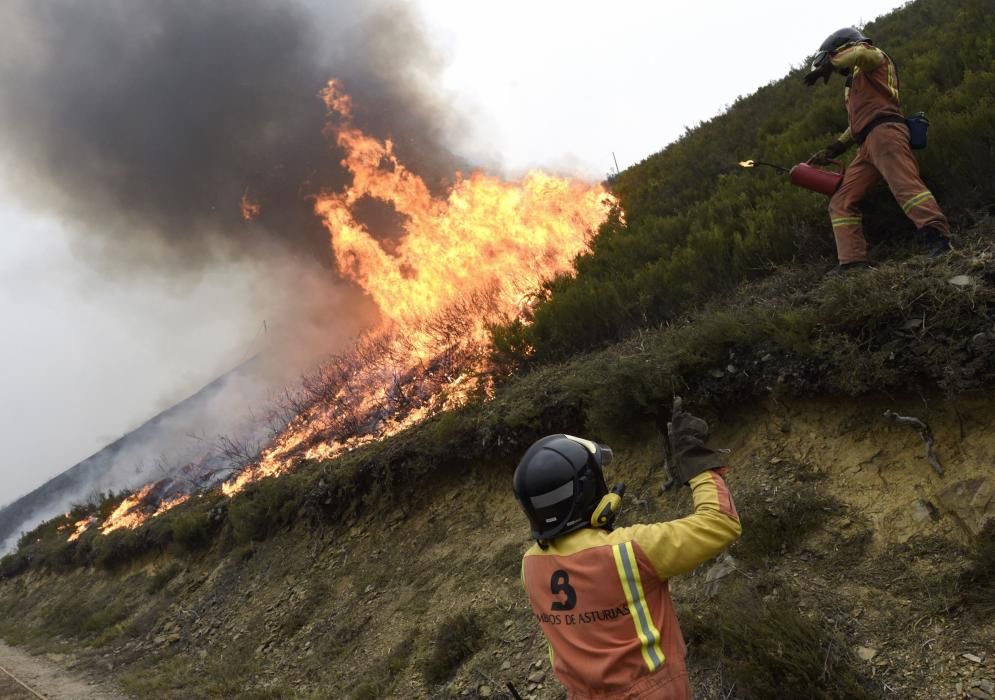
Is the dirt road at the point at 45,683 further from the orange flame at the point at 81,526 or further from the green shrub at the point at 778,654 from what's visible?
the green shrub at the point at 778,654

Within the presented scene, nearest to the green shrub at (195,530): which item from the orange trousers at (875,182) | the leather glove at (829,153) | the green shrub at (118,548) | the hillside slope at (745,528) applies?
the hillside slope at (745,528)

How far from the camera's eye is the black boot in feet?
14.3

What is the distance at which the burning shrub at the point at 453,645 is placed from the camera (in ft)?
15.9

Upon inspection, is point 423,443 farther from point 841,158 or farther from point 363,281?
point 363,281

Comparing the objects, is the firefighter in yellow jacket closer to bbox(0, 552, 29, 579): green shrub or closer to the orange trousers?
the orange trousers

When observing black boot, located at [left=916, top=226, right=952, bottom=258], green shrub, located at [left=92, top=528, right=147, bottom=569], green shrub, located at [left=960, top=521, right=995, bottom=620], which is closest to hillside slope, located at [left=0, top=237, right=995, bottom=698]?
green shrub, located at [left=960, top=521, right=995, bottom=620]

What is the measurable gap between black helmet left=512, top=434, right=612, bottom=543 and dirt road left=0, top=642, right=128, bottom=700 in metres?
8.01

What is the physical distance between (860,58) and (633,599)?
5.37m

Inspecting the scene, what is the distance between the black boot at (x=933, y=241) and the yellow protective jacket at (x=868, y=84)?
3.85 feet

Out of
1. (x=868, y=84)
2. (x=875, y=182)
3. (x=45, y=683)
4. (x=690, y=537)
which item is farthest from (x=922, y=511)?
(x=45, y=683)

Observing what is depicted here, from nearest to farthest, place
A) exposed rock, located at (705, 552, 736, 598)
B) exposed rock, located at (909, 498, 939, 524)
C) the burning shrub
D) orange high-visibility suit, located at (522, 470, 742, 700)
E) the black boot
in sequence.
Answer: orange high-visibility suit, located at (522, 470, 742, 700) < exposed rock, located at (909, 498, 939, 524) < exposed rock, located at (705, 552, 736, 598) < the black boot < the burning shrub

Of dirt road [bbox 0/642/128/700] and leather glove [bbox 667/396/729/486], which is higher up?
leather glove [bbox 667/396/729/486]

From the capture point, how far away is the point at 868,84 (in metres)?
5.32

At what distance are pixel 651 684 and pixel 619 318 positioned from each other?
5681 millimetres
